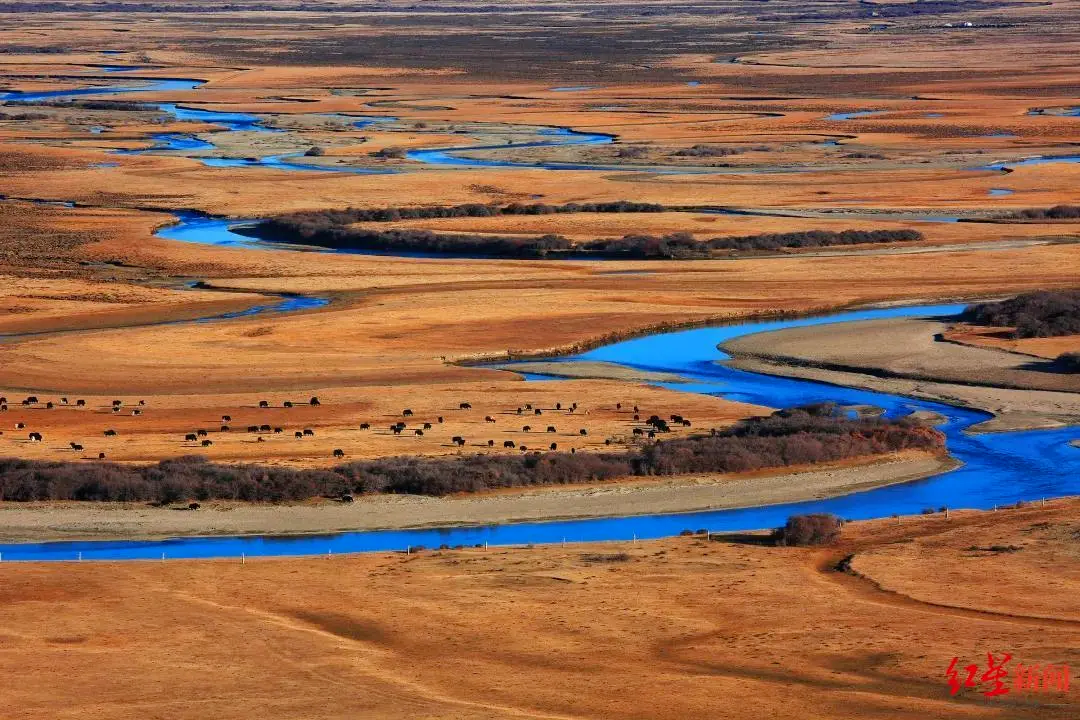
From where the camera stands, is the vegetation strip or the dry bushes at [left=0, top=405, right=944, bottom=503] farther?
the vegetation strip

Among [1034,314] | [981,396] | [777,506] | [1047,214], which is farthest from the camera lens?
[1047,214]

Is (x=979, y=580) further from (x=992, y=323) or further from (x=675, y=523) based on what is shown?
(x=992, y=323)

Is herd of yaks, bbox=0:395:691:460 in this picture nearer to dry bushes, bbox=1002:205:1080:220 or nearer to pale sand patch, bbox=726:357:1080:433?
pale sand patch, bbox=726:357:1080:433

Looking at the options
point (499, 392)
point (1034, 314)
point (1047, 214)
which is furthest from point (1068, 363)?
point (1047, 214)

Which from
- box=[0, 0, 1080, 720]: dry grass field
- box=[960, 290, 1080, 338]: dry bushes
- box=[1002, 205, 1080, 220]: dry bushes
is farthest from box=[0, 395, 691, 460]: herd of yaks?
box=[1002, 205, 1080, 220]: dry bushes

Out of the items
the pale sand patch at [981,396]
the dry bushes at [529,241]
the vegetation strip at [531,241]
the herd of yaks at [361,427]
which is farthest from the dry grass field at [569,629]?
the dry bushes at [529,241]

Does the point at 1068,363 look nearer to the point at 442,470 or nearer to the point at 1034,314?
the point at 1034,314
